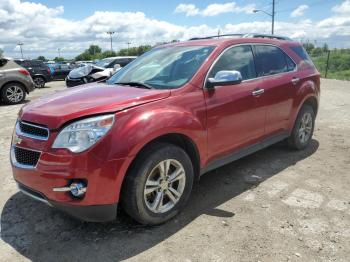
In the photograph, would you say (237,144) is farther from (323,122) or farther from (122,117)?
(323,122)

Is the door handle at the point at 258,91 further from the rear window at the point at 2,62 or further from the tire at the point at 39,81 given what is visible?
the tire at the point at 39,81

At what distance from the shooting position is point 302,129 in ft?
18.5

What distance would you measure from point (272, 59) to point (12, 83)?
30.3ft

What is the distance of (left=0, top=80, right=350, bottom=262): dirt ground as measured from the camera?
3.05 meters

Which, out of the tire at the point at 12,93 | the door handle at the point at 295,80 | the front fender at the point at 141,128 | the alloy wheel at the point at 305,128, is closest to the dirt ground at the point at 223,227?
the front fender at the point at 141,128

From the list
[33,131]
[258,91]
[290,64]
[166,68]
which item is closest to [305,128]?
[290,64]

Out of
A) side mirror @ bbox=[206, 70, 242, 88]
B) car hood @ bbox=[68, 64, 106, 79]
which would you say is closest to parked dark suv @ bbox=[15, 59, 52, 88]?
car hood @ bbox=[68, 64, 106, 79]

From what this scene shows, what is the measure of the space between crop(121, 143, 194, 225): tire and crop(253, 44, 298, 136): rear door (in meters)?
1.63

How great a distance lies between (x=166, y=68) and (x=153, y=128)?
1.14 meters

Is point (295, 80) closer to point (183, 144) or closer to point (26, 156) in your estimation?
point (183, 144)

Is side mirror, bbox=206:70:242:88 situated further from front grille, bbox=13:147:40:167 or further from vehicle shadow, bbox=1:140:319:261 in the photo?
front grille, bbox=13:147:40:167

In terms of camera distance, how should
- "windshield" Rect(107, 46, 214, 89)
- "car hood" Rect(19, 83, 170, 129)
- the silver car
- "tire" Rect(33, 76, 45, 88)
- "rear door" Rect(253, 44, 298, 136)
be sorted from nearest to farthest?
"car hood" Rect(19, 83, 170, 129) < "windshield" Rect(107, 46, 214, 89) < "rear door" Rect(253, 44, 298, 136) < the silver car < "tire" Rect(33, 76, 45, 88)

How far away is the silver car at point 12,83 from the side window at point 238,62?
9.12 m

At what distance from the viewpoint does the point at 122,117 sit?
3.04 m
